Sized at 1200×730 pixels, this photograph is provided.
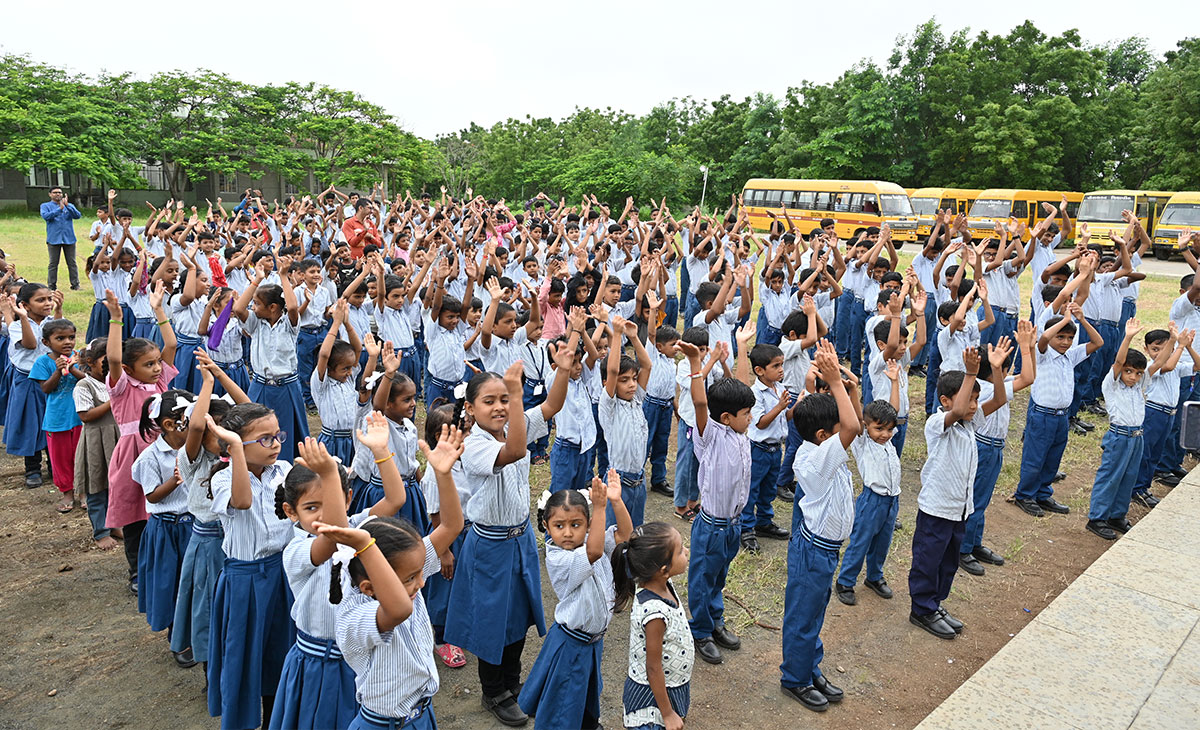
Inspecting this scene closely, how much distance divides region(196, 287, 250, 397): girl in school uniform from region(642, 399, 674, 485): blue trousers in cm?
308

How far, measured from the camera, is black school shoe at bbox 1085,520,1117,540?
5.62 meters

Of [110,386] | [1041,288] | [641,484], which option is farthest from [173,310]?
[1041,288]

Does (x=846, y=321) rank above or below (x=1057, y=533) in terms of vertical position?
above

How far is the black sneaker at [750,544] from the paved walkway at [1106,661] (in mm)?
1675

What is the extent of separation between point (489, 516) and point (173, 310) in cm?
455

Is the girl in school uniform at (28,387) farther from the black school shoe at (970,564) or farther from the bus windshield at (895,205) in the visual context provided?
the bus windshield at (895,205)

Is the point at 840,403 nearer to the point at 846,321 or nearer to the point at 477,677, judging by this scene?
the point at 477,677

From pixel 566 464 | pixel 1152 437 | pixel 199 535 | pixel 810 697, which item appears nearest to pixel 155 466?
pixel 199 535

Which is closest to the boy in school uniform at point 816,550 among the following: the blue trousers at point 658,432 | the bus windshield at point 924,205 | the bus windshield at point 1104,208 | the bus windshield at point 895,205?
the blue trousers at point 658,432

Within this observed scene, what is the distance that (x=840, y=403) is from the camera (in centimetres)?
345

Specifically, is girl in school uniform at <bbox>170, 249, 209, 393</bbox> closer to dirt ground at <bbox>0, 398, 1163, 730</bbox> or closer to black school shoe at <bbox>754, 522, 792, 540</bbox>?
dirt ground at <bbox>0, 398, 1163, 730</bbox>

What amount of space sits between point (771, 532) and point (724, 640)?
56.3 inches

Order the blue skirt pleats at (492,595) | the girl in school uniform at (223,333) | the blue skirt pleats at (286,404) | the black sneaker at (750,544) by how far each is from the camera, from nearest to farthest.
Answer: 1. the blue skirt pleats at (492,595)
2. the black sneaker at (750,544)
3. the blue skirt pleats at (286,404)
4. the girl in school uniform at (223,333)

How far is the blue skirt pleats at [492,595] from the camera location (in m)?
3.33
